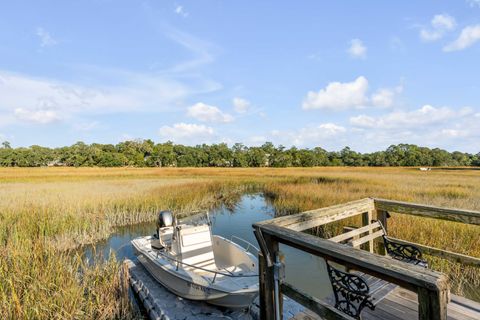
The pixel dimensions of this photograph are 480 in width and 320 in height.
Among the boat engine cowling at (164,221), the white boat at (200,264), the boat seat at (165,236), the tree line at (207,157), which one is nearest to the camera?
the white boat at (200,264)

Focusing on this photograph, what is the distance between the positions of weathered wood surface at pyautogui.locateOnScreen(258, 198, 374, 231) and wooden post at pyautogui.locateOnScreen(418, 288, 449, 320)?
4.69 ft

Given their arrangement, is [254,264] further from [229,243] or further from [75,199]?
[75,199]

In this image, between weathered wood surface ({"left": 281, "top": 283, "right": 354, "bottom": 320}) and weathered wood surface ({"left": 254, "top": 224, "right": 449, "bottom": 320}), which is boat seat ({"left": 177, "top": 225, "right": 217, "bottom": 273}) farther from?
weathered wood surface ({"left": 254, "top": 224, "right": 449, "bottom": 320})

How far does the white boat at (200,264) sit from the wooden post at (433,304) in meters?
3.51

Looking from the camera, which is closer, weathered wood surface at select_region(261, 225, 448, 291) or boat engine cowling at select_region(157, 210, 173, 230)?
weathered wood surface at select_region(261, 225, 448, 291)

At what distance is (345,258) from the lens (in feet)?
6.28

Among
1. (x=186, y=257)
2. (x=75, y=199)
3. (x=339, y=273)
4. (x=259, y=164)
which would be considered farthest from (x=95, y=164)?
(x=339, y=273)

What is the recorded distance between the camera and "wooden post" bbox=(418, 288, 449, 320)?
1438 mm

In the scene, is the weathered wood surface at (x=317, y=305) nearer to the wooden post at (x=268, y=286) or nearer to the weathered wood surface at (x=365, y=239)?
the wooden post at (x=268, y=286)

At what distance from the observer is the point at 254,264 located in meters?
5.65

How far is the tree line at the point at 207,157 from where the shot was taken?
6638cm

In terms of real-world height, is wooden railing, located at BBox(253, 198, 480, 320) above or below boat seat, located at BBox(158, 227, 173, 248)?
above

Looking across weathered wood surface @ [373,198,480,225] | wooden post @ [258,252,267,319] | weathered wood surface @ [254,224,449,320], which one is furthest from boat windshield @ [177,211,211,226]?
weathered wood surface @ [254,224,449,320]

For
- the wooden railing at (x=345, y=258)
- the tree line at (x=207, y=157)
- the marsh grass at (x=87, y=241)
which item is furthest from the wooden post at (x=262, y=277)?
the tree line at (x=207, y=157)
